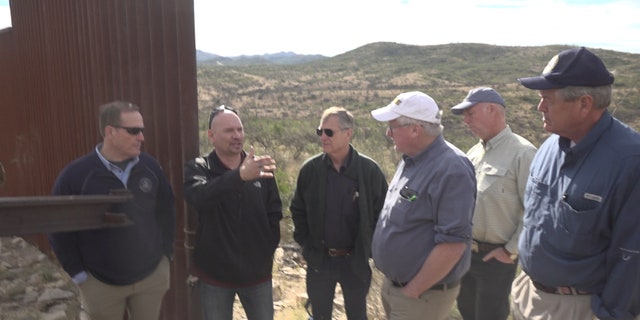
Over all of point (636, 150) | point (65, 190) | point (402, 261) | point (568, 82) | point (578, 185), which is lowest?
point (402, 261)

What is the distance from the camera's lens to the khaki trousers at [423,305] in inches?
111

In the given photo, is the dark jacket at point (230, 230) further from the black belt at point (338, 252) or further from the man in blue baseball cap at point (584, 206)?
the man in blue baseball cap at point (584, 206)

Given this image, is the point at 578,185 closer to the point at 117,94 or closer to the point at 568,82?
the point at 568,82

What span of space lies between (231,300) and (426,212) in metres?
1.47

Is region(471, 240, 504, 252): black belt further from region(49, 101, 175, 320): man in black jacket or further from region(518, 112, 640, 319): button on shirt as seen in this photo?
region(49, 101, 175, 320): man in black jacket

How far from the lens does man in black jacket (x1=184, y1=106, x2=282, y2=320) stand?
3.13 m

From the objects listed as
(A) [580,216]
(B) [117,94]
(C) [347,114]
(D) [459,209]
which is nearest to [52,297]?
(B) [117,94]

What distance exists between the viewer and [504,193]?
347 centimetres

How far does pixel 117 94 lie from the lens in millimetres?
3693

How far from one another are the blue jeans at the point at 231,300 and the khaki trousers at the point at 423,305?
0.87 metres

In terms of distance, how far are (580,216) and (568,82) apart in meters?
0.63

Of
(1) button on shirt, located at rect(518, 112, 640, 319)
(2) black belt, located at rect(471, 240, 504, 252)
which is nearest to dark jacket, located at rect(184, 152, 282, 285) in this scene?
(2) black belt, located at rect(471, 240, 504, 252)

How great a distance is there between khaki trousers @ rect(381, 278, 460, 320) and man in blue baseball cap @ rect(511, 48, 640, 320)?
1.55 ft

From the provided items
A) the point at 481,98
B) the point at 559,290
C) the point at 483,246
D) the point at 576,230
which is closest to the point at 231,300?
the point at 483,246
